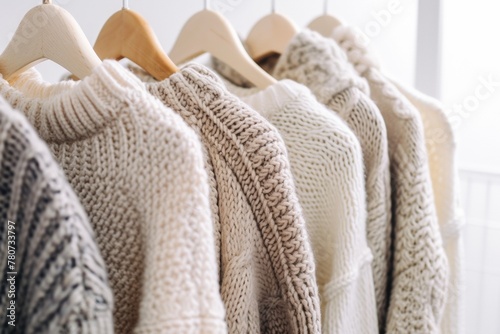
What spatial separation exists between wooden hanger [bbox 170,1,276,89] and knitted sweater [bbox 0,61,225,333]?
24 centimetres

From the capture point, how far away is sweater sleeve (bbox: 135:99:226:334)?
1.02 feet

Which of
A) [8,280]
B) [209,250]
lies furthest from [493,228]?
[8,280]

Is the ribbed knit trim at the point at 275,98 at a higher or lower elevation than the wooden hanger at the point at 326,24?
lower

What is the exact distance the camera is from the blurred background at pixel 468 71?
1.04 metres

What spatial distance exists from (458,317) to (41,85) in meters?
0.60

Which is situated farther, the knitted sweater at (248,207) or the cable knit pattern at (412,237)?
the cable knit pattern at (412,237)

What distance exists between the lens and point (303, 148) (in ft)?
1.75

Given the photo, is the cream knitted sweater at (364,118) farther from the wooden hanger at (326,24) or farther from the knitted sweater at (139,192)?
the knitted sweater at (139,192)

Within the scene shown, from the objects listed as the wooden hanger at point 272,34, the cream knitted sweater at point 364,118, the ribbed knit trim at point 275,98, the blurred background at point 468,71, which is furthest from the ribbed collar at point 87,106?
the blurred background at point 468,71

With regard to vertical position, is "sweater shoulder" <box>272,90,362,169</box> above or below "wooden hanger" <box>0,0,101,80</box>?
below

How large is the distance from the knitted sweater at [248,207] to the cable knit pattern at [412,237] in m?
0.18

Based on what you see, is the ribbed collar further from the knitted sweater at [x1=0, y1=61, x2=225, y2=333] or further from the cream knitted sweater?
the cream knitted sweater

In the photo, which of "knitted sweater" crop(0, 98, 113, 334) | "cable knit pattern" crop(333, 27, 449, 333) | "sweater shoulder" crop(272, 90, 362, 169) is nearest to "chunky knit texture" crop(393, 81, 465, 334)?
"cable knit pattern" crop(333, 27, 449, 333)

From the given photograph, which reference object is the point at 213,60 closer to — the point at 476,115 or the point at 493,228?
the point at 476,115
